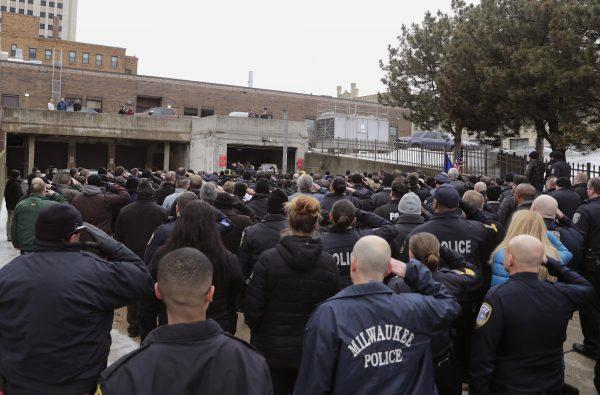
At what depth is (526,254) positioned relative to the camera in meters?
3.63

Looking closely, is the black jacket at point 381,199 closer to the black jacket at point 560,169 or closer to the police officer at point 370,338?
the black jacket at point 560,169

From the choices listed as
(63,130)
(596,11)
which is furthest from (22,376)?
(63,130)

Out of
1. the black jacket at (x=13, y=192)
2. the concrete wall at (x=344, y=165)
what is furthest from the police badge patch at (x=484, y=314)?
the concrete wall at (x=344, y=165)

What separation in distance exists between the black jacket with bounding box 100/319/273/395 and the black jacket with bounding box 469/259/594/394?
1.94 metres

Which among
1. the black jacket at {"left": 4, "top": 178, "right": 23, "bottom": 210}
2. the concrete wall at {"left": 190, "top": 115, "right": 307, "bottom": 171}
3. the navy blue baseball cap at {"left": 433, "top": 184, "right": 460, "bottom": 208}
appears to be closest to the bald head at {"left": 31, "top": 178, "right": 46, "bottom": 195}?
the black jacket at {"left": 4, "top": 178, "right": 23, "bottom": 210}

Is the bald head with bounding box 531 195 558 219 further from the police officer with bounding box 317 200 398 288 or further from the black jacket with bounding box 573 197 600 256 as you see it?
the police officer with bounding box 317 200 398 288

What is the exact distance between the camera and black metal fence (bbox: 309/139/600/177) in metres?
20.4

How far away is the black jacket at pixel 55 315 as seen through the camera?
125 inches

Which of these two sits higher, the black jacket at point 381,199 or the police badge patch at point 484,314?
the black jacket at point 381,199

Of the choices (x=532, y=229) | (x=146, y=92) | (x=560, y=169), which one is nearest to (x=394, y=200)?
(x=532, y=229)

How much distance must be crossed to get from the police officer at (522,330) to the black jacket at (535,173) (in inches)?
375

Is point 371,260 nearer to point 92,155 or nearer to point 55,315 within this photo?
point 55,315

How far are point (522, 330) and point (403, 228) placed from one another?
2162 millimetres

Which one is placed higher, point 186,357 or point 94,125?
point 94,125
